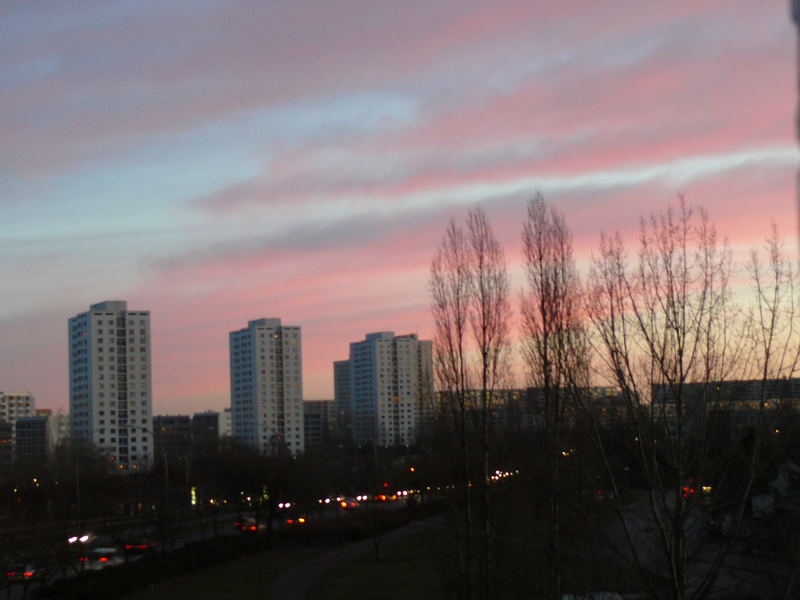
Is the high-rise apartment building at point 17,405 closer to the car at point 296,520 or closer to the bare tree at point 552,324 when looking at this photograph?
the car at point 296,520

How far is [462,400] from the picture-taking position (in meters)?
18.8

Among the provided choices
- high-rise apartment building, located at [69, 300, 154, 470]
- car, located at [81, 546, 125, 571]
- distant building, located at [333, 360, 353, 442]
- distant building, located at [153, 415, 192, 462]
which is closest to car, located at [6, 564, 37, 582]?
car, located at [81, 546, 125, 571]

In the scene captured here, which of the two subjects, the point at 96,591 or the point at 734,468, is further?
the point at 96,591

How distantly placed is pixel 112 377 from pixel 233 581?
3514 inches

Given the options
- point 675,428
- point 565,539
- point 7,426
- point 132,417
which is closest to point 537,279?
point 565,539

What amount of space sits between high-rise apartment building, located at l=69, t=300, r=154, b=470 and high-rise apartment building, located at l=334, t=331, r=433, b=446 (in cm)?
3876

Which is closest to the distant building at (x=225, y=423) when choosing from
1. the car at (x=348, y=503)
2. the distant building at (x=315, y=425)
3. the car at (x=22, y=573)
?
the distant building at (x=315, y=425)

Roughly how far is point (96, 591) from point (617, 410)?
740 inches

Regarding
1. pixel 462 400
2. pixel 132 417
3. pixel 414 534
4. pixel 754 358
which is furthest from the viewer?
pixel 132 417

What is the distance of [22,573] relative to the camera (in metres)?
24.2

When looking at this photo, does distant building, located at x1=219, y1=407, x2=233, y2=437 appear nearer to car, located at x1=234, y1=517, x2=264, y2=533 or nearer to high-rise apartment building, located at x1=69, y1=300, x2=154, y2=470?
high-rise apartment building, located at x1=69, y1=300, x2=154, y2=470

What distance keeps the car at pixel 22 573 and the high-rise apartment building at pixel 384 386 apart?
11034cm

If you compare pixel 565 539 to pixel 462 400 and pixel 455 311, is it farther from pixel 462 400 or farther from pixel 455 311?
pixel 455 311

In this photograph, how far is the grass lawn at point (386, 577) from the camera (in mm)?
26303
